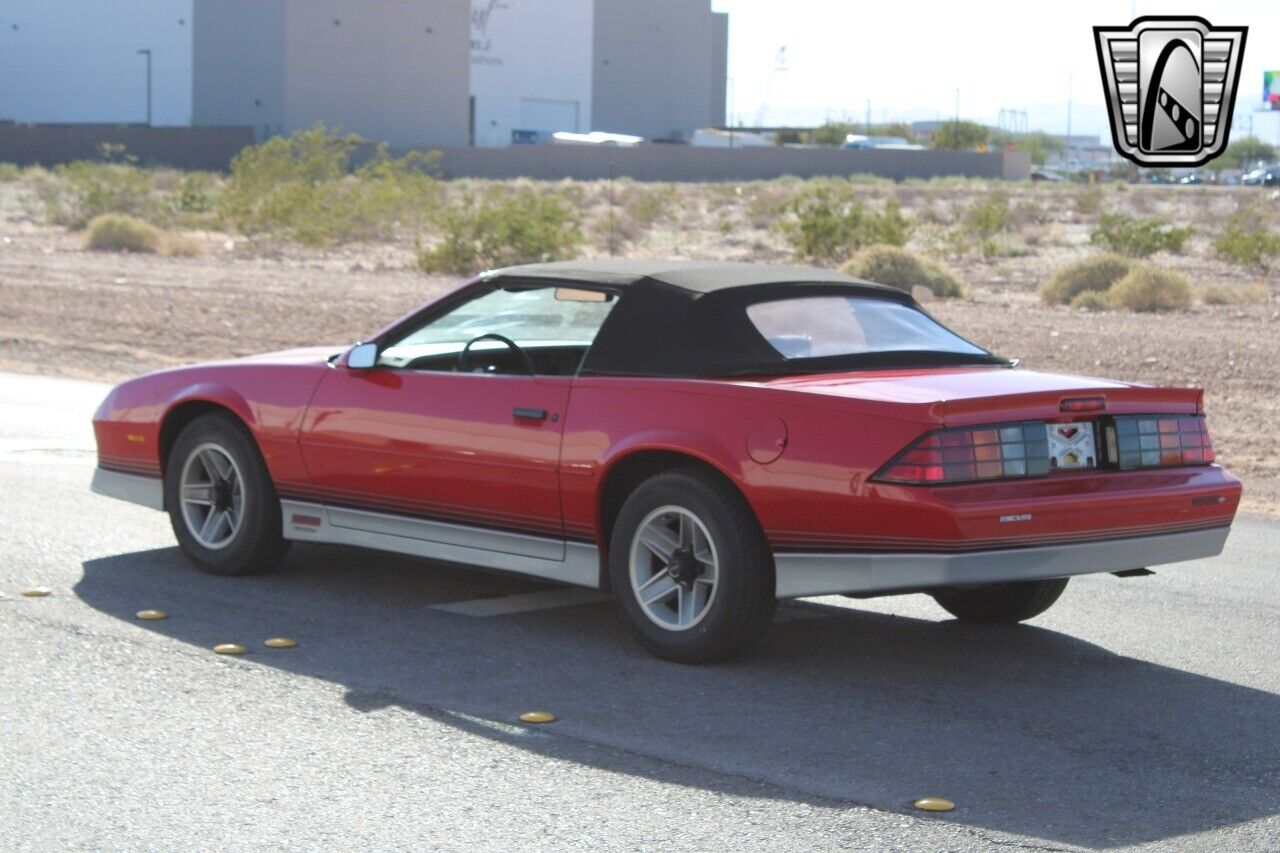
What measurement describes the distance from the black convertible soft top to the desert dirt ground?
542cm

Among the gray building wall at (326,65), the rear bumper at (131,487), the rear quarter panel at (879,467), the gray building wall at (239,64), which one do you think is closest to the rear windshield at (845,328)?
the rear quarter panel at (879,467)

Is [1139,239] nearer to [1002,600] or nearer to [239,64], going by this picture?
[1002,600]

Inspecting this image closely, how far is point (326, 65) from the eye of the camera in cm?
7988

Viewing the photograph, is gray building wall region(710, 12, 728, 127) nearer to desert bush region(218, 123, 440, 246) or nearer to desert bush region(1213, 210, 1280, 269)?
desert bush region(218, 123, 440, 246)

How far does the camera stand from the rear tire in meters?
7.28

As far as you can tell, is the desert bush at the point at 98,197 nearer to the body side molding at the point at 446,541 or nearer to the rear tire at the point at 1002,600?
the body side molding at the point at 446,541

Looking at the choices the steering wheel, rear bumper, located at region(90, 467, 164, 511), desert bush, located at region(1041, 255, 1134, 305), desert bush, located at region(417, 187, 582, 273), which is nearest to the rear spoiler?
the steering wheel

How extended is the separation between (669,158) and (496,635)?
73.2m

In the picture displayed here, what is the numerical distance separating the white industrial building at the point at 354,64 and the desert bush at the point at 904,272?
A: 5359cm

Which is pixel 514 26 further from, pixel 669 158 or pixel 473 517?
pixel 473 517

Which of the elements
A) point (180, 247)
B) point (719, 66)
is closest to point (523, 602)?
point (180, 247)

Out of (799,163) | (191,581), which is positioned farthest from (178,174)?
(191,581)

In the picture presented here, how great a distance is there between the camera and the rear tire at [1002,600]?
7.28 meters

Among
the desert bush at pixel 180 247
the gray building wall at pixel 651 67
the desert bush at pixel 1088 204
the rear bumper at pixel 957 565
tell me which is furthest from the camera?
the gray building wall at pixel 651 67
